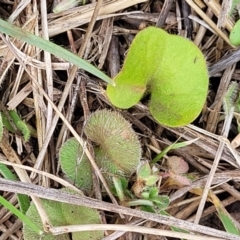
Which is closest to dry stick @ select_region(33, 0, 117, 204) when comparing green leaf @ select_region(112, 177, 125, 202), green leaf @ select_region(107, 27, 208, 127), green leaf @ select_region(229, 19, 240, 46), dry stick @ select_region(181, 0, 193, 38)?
green leaf @ select_region(112, 177, 125, 202)

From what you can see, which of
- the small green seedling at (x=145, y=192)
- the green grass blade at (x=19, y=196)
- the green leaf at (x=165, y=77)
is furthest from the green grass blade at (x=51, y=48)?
the green grass blade at (x=19, y=196)

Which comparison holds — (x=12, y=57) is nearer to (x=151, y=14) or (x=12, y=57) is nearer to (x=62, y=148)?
(x=62, y=148)

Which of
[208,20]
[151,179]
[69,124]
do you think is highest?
[208,20]

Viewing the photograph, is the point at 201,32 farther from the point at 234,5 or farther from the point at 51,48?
the point at 51,48

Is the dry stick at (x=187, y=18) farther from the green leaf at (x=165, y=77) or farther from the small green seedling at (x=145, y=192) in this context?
the small green seedling at (x=145, y=192)

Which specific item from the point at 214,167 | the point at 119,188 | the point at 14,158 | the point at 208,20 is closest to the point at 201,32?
the point at 208,20

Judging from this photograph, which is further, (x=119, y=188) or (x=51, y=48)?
(x=119, y=188)
